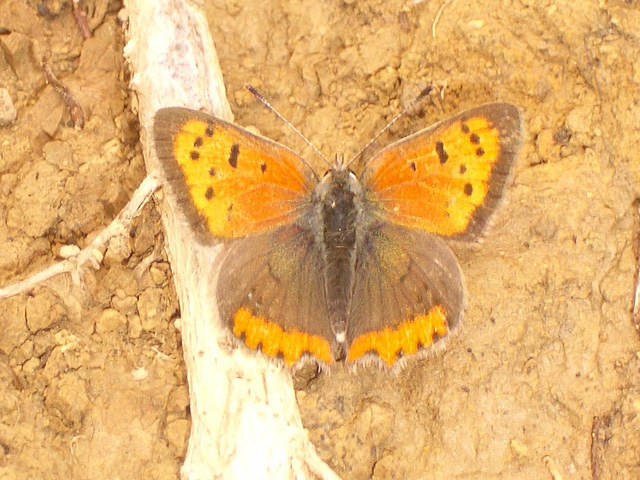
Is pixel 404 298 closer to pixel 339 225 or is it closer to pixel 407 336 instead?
pixel 407 336

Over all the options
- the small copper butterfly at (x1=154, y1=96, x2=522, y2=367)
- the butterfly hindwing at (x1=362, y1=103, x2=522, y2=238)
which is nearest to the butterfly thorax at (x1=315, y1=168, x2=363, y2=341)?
the small copper butterfly at (x1=154, y1=96, x2=522, y2=367)

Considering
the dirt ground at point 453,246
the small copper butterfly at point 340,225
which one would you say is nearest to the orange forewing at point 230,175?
the small copper butterfly at point 340,225

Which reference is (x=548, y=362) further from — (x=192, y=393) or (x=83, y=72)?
(x=83, y=72)

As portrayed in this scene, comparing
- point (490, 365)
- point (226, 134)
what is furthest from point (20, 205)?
point (490, 365)

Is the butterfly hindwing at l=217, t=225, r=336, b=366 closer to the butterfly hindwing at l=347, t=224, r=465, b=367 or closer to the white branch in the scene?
the white branch

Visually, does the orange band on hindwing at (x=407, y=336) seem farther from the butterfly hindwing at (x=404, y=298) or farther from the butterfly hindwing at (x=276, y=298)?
the butterfly hindwing at (x=276, y=298)

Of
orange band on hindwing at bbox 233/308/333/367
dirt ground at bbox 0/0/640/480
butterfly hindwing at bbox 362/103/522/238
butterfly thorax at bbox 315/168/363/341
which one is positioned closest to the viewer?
butterfly hindwing at bbox 362/103/522/238

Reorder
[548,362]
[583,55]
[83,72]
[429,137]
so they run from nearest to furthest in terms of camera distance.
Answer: [429,137] → [548,362] → [583,55] → [83,72]
